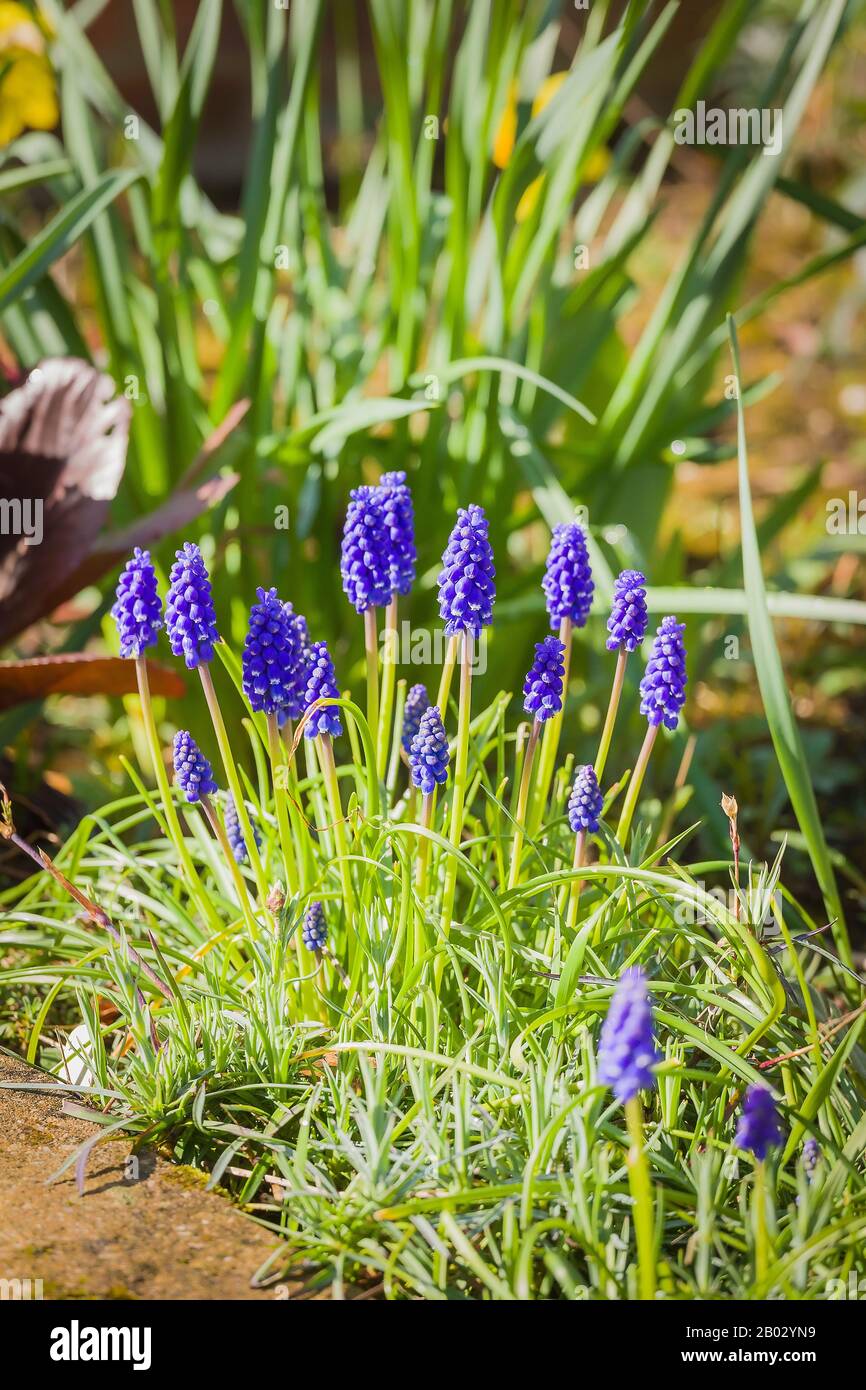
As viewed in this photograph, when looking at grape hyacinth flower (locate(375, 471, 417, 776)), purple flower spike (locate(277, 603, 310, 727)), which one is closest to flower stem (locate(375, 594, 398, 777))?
grape hyacinth flower (locate(375, 471, 417, 776))

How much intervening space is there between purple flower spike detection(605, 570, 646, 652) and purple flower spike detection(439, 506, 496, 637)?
0.18 meters

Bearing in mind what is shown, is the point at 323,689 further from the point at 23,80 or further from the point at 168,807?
the point at 23,80

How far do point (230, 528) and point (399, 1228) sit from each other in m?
1.50

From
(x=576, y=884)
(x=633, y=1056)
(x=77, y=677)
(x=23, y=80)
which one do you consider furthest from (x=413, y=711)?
(x=23, y=80)

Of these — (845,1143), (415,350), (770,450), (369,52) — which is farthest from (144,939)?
(369,52)

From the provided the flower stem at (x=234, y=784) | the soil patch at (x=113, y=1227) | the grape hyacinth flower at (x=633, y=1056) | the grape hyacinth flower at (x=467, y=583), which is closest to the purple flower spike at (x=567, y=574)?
the grape hyacinth flower at (x=467, y=583)

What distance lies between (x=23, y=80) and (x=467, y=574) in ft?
6.45

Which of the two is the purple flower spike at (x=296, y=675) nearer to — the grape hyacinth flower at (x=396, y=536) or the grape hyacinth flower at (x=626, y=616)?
the grape hyacinth flower at (x=396, y=536)

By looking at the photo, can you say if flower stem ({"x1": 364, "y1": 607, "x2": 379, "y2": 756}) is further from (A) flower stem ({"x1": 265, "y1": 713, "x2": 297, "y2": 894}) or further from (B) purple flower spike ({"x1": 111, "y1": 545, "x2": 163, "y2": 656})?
(B) purple flower spike ({"x1": 111, "y1": 545, "x2": 163, "y2": 656})

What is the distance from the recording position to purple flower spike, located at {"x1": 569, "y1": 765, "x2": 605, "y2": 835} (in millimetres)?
1476

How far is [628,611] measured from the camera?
1.48 metres

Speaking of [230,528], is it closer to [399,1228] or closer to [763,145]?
[763,145]

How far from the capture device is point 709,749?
2.54 meters

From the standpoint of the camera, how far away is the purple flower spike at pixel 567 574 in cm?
151
